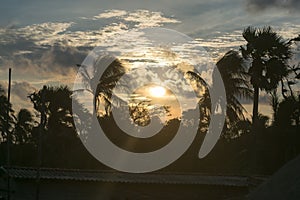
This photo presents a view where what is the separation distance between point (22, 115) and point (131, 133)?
11.0 metres

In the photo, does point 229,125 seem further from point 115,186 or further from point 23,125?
point 23,125

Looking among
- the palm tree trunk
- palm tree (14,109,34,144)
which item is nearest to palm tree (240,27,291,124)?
the palm tree trunk

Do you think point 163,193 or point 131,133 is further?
point 131,133

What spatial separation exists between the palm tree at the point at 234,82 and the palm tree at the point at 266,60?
2.89 ft

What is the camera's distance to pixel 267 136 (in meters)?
30.2

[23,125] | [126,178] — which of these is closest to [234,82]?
[126,178]

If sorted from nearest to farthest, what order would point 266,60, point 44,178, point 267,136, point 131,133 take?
point 44,178
point 266,60
point 267,136
point 131,133

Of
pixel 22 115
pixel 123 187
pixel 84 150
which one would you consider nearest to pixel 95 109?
pixel 84 150

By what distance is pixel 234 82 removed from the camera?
30328mm

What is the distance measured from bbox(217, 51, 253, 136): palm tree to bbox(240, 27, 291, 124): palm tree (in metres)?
0.88

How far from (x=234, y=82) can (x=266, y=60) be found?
10.2 feet

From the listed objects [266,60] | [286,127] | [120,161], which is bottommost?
[120,161]

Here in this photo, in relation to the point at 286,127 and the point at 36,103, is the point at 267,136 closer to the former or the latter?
the point at 286,127

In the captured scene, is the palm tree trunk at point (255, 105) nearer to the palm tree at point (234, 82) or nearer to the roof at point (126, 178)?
the palm tree at point (234, 82)
